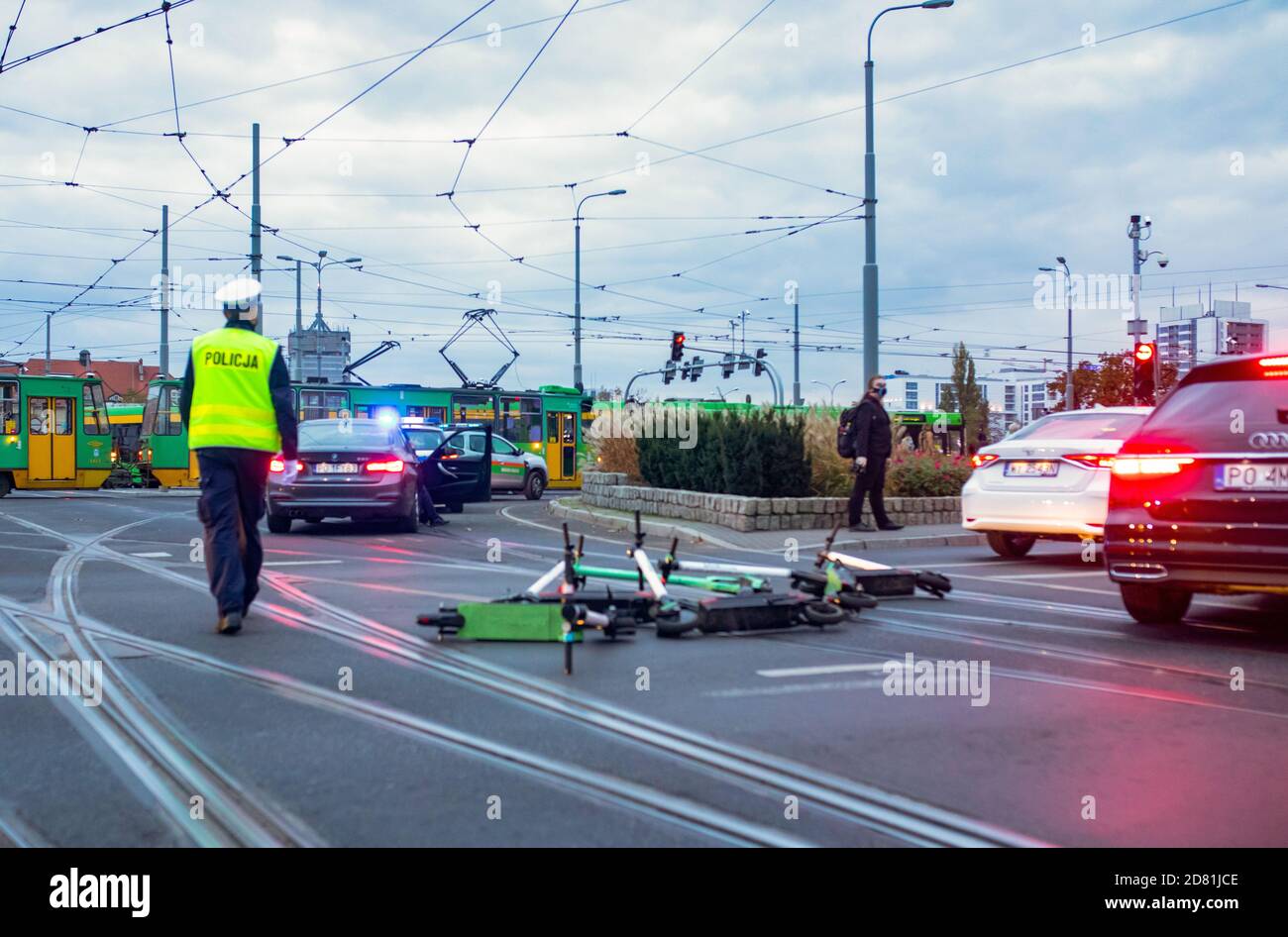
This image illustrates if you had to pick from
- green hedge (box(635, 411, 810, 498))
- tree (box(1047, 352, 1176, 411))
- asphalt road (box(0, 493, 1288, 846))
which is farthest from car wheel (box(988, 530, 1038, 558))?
tree (box(1047, 352, 1176, 411))

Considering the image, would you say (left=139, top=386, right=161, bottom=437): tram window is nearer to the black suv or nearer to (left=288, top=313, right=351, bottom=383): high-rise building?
(left=288, top=313, right=351, bottom=383): high-rise building

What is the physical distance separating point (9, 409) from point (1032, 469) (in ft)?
91.9

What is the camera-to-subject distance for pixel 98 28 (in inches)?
722

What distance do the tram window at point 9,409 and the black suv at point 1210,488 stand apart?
3083 centimetres

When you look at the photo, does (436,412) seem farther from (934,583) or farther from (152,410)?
(934,583)

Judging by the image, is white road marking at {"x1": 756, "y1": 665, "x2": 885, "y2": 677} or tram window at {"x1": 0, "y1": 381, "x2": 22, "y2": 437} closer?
white road marking at {"x1": 756, "y1": 665, "x2": 885, "y2": 677}

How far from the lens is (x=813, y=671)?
6.49 meters

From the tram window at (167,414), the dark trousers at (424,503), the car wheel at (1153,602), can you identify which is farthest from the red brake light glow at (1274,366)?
the tram window at (167,414)

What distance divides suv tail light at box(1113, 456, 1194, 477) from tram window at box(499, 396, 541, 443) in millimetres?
30006

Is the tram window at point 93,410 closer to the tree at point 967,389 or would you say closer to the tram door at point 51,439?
the tram door at point 51,439

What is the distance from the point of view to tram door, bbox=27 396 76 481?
3300 centimetres

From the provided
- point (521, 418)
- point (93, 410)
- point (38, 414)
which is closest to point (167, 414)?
point (93, 410)
